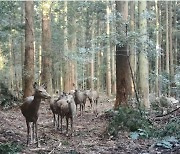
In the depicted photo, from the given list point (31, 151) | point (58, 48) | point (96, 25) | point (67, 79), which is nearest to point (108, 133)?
point (31, 151)

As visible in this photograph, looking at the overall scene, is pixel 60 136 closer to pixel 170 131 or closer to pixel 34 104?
pixel 34 104

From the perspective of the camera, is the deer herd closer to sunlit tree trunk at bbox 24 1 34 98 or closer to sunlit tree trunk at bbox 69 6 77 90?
sunlit tree trunk at bbox 24 1 34 98

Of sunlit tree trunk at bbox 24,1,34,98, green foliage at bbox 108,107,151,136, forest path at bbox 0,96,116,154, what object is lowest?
forest path at bbox 0,96,116,154

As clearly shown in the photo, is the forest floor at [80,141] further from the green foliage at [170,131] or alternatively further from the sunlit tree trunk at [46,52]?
the sunlit tree trunk at [46,52]

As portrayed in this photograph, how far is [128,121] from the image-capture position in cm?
1108

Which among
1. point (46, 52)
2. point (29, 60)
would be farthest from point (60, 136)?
point (46, 52)

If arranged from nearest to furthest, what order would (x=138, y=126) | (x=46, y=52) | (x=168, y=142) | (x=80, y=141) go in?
(x=168, y=142) → (x=80, y=141) → (x=138, y=126) → (x=46, y=52)

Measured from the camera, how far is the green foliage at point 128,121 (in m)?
10.9

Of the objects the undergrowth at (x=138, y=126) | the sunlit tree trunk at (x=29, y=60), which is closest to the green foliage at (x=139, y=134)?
the undergrowth at (x=138, y=126)

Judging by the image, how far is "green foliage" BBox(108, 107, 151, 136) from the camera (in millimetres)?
10938

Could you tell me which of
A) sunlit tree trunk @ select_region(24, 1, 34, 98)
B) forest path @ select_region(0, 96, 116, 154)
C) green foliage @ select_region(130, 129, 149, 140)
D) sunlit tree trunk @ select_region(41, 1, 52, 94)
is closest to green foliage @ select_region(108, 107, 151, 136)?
green foliage @ select_region(130, 129, 149, 140)

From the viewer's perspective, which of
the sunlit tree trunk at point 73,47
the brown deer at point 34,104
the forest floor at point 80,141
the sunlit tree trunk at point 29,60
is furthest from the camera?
the sunlit tree trunk at point 73,47

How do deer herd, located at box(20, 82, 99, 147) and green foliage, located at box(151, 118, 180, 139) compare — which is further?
green foliage, located at box(151, 118, 180, 139)

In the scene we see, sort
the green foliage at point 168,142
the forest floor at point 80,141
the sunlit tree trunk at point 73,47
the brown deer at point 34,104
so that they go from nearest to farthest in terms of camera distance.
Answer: the green foliage at point 168,142
the forest floor at point 80,141
the brown deer at point 34,104
the sunlit tree trunk at point 73,47
